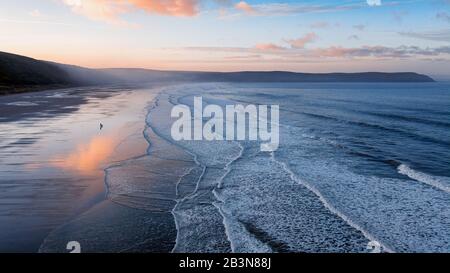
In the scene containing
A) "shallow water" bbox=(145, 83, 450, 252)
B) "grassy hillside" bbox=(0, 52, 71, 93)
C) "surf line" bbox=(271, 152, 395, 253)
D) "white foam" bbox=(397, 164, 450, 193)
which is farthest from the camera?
"grassy hillside" bbox=(0, 52, 71, 93)

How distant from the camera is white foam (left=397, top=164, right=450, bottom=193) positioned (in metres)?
11.7

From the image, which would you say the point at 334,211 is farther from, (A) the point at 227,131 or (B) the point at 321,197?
(A) the point at 227,131

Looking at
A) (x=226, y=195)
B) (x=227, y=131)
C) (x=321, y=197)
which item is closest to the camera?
(x=321, y=197)

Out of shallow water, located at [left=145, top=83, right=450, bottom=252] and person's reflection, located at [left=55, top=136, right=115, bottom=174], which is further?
person's reflection, located at [left=55, top=136, right=115, bottom=174]

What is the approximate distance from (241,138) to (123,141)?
21.8ft

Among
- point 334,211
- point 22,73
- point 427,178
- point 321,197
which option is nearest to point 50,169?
point 321,197

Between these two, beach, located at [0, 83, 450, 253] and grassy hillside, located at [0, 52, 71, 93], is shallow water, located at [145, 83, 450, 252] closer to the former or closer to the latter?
beach, located at [0, 83, 450, 253]

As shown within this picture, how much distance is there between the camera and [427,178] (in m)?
12.7

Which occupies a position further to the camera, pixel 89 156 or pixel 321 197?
pixel 89 156

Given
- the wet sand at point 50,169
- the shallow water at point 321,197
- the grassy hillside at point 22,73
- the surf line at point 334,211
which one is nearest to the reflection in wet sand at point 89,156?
the wet sand at point 50,169

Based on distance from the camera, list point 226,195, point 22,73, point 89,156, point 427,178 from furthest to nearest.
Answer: point 22,73
point 89,156
point 427,178
point 226,195

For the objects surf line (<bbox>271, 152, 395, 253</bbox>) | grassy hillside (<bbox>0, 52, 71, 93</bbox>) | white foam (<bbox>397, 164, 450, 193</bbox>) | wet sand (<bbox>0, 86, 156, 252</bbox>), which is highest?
grassy hillside (<bbox>0, 52, 71, 93</bbox>)

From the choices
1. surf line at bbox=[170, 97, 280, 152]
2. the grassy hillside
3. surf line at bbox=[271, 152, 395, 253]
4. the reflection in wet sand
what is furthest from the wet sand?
the grassy hillside
